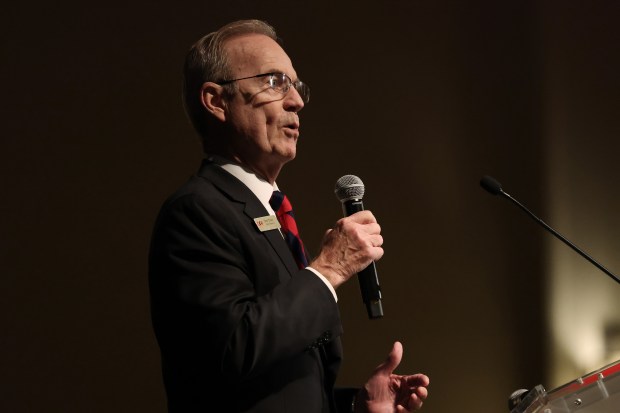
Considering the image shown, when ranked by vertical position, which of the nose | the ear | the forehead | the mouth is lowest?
the mouth

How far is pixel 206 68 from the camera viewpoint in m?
1.58

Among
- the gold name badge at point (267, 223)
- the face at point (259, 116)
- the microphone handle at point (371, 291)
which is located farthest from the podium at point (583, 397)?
the face at point (259, 116)

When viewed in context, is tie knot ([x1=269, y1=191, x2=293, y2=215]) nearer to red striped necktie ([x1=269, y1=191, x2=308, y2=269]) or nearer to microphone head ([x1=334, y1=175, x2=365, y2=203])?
red striped necktie ([x1=269, y1=191, x2=308, y2=269])

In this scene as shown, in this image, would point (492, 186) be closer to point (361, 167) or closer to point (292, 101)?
point (292, 101)

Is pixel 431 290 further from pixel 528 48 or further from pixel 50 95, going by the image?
pixel 50 95

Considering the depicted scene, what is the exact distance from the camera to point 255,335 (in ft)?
3.87

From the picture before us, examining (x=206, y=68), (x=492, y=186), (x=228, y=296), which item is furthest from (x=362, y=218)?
(x=492, y=186)

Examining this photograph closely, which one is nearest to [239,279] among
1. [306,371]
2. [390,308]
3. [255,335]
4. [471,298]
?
[255,335]

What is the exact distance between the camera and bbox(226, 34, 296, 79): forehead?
1.55m

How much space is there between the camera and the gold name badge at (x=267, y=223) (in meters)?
1.38

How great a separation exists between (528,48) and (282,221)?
257 centimetres

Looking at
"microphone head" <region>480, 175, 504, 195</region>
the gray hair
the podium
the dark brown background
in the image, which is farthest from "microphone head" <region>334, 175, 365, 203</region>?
the dark brown background

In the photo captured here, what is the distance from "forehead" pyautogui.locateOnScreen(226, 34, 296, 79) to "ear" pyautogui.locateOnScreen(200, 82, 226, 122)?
5cm

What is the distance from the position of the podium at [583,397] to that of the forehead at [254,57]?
861 millimetres
